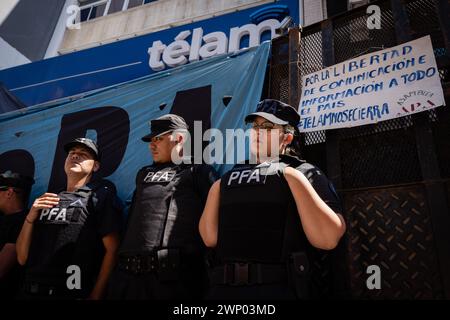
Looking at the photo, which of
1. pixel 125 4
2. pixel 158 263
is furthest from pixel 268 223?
pixel 125 4

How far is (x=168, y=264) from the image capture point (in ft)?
6.36

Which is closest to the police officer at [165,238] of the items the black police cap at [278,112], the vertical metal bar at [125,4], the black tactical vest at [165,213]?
the black tactical vest at [165,213]

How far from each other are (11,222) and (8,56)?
6467 mm

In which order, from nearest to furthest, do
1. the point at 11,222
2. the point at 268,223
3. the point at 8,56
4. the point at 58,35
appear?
1. the point at 268,223
2. the point at 11,222
3. the point at 8,56
4. the point at 58,35

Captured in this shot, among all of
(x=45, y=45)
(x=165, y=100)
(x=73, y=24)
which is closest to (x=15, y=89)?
(x=45, y=45)

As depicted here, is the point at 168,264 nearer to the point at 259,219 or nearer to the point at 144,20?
the point at 259,219

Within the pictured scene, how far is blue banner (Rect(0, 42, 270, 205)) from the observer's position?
2986 millimetres

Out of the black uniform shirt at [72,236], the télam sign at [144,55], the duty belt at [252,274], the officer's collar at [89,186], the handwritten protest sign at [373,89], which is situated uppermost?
the télam sign at [144,55]

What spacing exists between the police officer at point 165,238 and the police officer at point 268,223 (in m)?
0.26

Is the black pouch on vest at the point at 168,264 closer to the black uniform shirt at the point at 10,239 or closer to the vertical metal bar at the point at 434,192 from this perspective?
the vertical metal bar at the point at 434,192

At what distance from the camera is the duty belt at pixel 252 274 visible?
1.54 metres

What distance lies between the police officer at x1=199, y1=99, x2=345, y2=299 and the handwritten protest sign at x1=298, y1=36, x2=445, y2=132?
2.43 ft
